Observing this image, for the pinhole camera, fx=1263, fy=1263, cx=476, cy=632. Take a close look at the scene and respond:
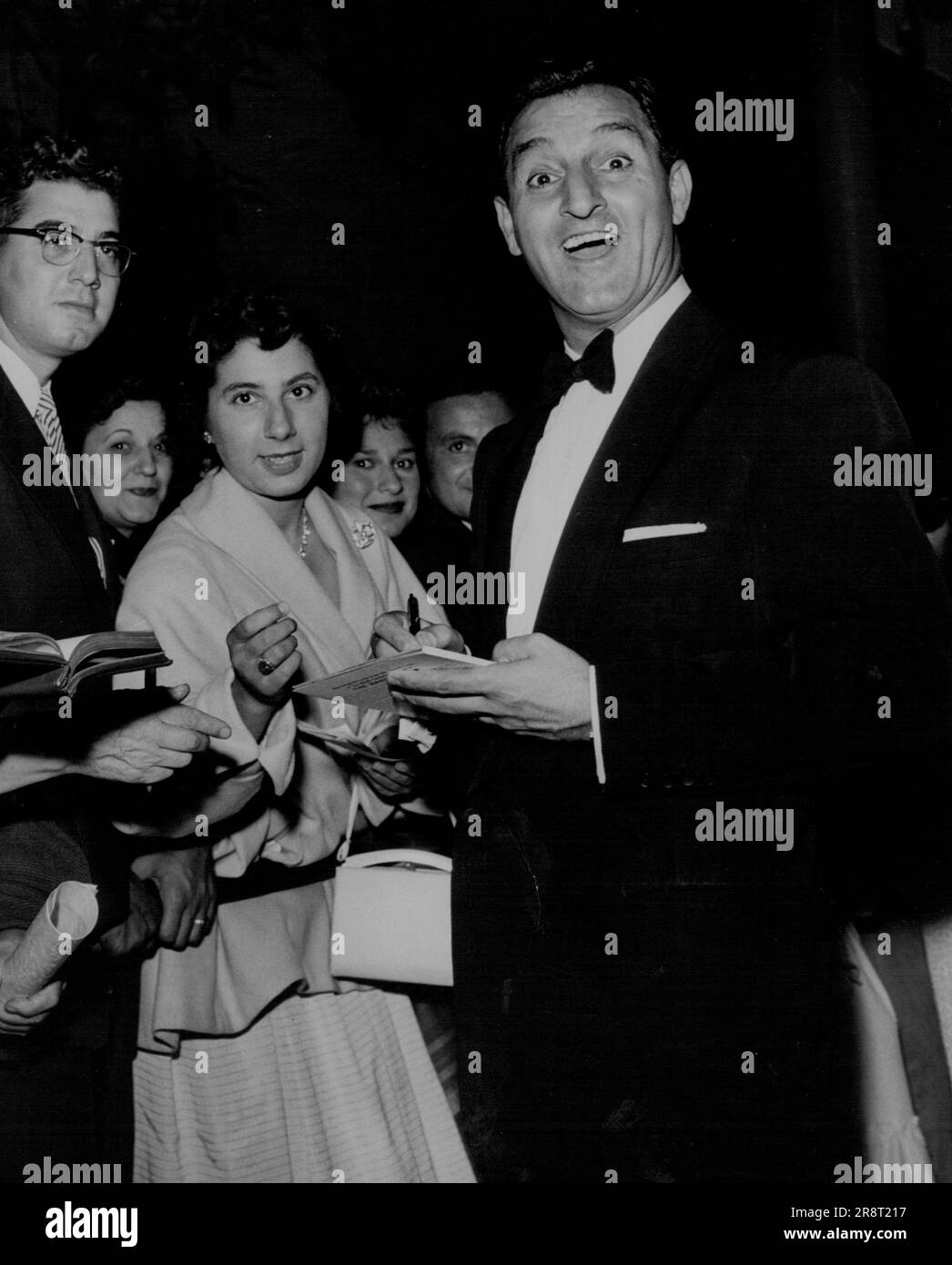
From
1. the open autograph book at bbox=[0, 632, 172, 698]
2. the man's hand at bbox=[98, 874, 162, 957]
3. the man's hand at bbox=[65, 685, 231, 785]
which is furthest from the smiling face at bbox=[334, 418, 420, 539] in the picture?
the man's hand at bbox=[98, 874, 162, 957]

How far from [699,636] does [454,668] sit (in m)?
0.43

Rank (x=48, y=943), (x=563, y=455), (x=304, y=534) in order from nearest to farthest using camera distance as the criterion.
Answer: (x=48, y=943)
(x=563, y=455)
(x=304, y=534)

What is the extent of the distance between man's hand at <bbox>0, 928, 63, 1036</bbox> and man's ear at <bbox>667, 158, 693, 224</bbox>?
1.76 metres

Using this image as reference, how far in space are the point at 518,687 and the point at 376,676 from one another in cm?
22

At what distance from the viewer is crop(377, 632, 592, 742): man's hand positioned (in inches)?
73.6

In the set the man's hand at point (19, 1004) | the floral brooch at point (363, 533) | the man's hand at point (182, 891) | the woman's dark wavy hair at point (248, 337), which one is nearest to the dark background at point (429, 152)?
the woman's dark wavy hair at point (248, 337)

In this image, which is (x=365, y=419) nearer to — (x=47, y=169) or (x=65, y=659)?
(x=47, y=169)

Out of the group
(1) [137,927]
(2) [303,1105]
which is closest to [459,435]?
(1) [137,927]

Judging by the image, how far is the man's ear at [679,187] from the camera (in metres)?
2.29

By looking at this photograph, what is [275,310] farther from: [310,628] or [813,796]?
[813,796]

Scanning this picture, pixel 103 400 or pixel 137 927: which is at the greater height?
pixel 103 400

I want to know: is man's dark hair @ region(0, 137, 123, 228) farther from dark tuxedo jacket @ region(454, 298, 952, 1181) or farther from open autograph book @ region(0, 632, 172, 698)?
dark tuxedo jacket @ region(454, 298, 952, 1181)

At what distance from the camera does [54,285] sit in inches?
94.8
